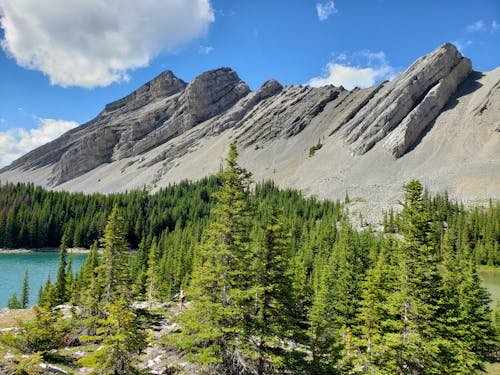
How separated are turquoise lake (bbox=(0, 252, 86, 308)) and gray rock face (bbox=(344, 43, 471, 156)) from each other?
465 feet

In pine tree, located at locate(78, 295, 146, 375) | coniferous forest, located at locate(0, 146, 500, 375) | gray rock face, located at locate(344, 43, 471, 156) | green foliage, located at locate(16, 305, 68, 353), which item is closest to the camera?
pine tree, located at locate(78, 295, 146, 375)

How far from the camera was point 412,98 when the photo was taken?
575 ft

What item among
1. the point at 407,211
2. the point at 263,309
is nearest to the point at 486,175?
the point at 407,211

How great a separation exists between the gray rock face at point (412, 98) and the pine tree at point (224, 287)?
160 meters

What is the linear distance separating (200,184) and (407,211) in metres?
169

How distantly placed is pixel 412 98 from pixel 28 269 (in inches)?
7293

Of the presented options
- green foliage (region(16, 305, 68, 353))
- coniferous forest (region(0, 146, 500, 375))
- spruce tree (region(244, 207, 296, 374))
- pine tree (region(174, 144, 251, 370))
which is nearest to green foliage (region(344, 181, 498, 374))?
coniferous forest (region(0, 146, 500, 375))

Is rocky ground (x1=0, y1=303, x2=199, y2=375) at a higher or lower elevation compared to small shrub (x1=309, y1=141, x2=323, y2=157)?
lower

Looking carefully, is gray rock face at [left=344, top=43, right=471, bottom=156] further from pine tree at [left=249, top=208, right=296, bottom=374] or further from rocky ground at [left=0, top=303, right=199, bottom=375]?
rocky ground at [left=0, top=303, right=199, bottom=375]

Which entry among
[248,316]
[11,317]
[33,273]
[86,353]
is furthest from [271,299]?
[33,273]

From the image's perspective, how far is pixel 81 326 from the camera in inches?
934

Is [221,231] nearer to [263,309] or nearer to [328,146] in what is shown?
[263,309]

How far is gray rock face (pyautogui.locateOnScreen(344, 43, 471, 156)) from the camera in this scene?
16838cm

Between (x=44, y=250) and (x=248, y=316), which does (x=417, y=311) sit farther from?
(x=44, y=250)
